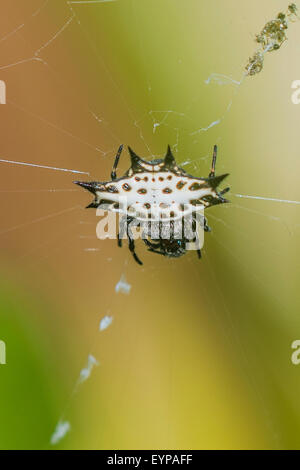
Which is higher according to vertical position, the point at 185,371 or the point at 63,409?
the point at 185,371

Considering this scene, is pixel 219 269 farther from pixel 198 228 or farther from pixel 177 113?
pixel 177 113

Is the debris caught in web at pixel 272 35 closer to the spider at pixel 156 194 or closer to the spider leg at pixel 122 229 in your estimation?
the spider at pixel 156 194

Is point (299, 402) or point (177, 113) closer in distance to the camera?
point (177, 113)

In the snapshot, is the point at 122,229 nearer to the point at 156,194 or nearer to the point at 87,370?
the point at 156,194

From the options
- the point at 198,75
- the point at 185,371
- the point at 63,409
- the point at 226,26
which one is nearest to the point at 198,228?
the point at 198,75

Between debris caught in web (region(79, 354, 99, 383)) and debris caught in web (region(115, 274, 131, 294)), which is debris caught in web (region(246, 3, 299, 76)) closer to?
debris caught in web (region(115, 274, 131, 294))

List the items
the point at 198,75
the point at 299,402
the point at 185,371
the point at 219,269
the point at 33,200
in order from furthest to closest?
the point at 185,371 < the point at 219,269 < the point at 299,402 < the point at 33,200 < the point at 198,75

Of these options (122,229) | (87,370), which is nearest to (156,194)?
(122,229)
